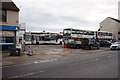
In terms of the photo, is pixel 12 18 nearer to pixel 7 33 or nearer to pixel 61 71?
pixel 7 33

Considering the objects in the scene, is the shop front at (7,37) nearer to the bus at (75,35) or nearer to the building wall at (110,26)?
the bus at (75,35)

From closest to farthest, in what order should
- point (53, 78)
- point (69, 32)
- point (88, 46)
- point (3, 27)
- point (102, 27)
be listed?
1. point (53, 78)
2. point (3, 27)
3. point (88, 46)
4. point (69, 32)
5. point (102, 27)

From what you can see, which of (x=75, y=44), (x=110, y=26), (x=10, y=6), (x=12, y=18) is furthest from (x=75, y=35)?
(x=110, y=26)

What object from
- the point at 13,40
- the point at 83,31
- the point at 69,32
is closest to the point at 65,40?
the point at 69,32

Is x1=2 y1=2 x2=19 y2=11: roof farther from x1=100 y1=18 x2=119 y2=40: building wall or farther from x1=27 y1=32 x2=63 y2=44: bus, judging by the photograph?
x1=100 y1=18 x2=119 y2=40: building wall

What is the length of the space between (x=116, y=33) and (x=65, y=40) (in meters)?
31.3

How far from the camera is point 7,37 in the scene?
18125 mm

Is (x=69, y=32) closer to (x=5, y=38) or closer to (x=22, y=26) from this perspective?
(x=22, y=26)

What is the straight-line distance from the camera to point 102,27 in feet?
194

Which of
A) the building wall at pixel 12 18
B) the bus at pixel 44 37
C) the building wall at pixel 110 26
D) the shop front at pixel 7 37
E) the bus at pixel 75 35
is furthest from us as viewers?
the building wall at pixel 110 26

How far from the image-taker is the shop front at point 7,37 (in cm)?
1769

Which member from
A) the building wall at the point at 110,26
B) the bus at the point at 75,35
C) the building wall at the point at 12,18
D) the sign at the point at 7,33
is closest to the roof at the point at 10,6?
the building wall at the point at 12,18

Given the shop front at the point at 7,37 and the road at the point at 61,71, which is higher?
the shop front at the point at 7,37

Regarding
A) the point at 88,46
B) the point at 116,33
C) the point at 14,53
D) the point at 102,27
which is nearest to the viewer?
the point at 14,53
